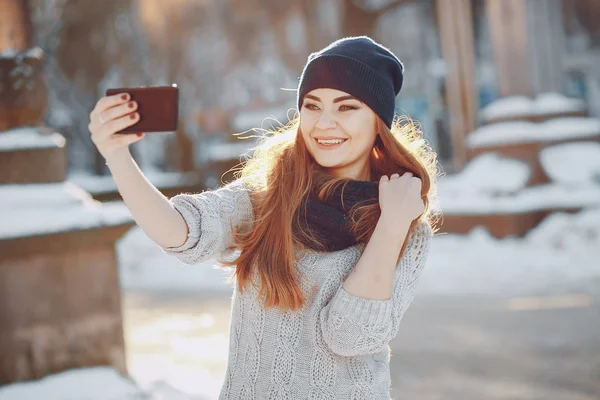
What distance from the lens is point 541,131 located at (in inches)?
385

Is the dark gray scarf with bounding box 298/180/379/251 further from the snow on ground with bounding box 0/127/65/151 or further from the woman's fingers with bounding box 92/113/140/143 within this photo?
the snow on ground with bounding box 0/127/65/151

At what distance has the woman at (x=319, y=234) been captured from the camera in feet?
6.74

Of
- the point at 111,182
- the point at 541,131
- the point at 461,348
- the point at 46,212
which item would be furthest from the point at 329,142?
the point at 111,182

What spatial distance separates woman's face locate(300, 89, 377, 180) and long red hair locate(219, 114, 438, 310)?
6cm

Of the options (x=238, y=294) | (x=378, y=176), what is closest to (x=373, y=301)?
(x=238, y=294)

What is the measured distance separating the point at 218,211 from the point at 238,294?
255 millimetres

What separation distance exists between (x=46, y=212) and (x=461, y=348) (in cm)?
297

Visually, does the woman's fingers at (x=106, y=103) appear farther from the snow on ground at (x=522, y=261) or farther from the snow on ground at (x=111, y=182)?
the snow on ground at (x=111, y=182)

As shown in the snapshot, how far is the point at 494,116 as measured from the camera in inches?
402

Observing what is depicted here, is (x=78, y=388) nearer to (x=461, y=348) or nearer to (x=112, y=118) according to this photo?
(x=112, y=118)

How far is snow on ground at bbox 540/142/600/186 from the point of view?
9.56m

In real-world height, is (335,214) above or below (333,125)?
below

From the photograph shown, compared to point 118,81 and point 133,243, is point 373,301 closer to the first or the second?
point 133,243

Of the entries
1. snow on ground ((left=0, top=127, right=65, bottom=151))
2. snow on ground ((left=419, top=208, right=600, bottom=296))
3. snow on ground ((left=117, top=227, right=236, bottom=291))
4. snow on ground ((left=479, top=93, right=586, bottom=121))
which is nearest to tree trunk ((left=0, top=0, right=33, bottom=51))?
snow on ground ((left=0, top=127, right=65, bottom=151))
